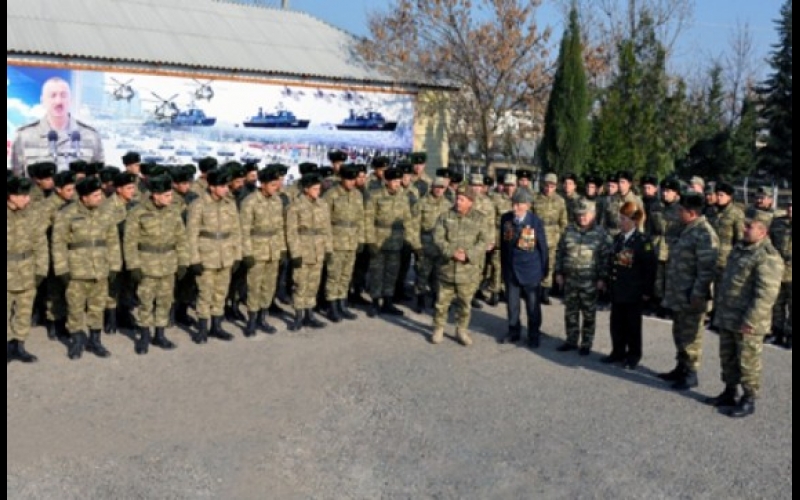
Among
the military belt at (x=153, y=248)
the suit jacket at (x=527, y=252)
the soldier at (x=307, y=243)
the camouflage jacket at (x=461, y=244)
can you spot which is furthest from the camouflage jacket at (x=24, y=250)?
the suit jacket at (x=527, y=252)

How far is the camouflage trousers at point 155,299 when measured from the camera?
798 cm

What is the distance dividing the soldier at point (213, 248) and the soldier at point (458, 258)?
2.21 meters

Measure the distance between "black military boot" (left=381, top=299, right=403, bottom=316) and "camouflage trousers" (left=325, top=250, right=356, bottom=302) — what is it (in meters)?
0.59

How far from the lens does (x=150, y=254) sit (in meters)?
7.97

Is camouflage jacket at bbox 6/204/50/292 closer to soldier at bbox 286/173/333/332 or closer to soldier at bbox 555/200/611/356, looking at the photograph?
soldier at bbox 286/173/333/332

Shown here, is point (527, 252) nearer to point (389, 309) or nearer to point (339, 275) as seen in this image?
point (389, 309)

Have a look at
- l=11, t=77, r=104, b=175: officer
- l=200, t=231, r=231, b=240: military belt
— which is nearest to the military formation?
l=200, t=231, r=231, b=240: military belt

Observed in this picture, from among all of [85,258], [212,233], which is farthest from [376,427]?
[85,258]

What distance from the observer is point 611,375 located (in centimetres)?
754

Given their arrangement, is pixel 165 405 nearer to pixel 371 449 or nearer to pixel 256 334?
pixel 371 449

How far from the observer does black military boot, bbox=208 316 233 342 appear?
8555mm

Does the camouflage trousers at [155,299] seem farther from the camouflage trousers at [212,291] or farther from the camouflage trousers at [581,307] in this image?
the camouflage trousers at [581,307]

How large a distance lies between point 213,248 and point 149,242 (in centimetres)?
66

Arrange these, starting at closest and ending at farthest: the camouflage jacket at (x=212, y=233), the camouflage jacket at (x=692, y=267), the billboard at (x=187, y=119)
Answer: the camouflage jacket at (x=692, y=267) < the camouflage jacket at (x=212, y=233) < the billboard at (x=187, y=119)
